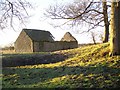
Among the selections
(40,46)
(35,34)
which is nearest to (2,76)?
(40,46)

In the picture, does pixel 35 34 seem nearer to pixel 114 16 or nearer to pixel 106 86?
pixel 114 16

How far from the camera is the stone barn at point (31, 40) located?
51.4 metres

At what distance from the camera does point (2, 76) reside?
1527 cm

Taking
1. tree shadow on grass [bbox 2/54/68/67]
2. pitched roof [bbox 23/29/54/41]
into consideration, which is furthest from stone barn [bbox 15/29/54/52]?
tree shadow on grass [bbox 2/54/68/67]

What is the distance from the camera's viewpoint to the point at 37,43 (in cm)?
5172

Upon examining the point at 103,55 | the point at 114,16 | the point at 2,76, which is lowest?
the point at 2,76

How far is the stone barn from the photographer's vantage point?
169 feet

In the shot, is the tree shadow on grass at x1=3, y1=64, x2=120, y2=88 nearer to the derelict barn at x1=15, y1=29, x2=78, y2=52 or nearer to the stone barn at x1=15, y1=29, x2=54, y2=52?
the derelict barn at x1=15, y1=29, x2=78, y2=52

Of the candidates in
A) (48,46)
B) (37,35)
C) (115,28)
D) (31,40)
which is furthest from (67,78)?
(37,35)

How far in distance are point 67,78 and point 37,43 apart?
3965cm

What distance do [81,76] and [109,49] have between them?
3.99m

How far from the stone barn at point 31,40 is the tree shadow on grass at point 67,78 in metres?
35.7

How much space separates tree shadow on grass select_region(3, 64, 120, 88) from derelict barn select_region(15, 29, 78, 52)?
34.9m

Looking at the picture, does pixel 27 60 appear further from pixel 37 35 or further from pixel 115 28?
pixel 37 35
